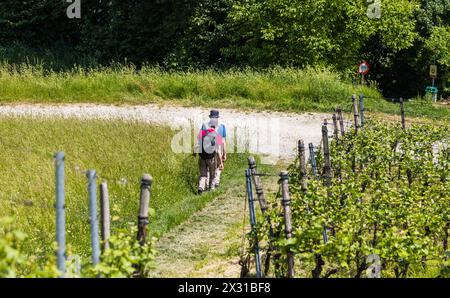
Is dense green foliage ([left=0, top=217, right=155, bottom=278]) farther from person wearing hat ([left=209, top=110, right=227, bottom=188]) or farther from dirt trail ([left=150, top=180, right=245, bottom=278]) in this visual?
person wearing hat ([left=209, top=110, right=227, bottom=188])

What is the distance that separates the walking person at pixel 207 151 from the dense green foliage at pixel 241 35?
13.4m

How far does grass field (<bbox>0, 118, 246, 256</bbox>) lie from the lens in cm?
1037

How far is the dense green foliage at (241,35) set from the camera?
83.7 feet

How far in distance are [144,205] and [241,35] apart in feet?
72.4

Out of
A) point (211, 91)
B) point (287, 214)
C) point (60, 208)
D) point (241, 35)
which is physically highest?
point (241, 35)

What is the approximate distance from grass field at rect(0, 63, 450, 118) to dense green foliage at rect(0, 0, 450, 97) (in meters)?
2.63

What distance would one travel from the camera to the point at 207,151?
1238 cm

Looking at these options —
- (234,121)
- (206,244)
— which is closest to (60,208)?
(206,244)

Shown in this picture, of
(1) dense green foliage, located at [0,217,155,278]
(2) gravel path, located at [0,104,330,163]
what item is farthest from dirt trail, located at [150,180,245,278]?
(2) gravel path, located at [0,104,330,163]

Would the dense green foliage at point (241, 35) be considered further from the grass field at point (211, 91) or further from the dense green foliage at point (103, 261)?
the dense green foliage at point (103, 261)

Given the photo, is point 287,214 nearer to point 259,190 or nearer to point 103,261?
point 259,190

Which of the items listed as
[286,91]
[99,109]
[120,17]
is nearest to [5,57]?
[120,17]

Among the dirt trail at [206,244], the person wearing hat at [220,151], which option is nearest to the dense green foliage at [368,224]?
the dirt trail at [206,244]
